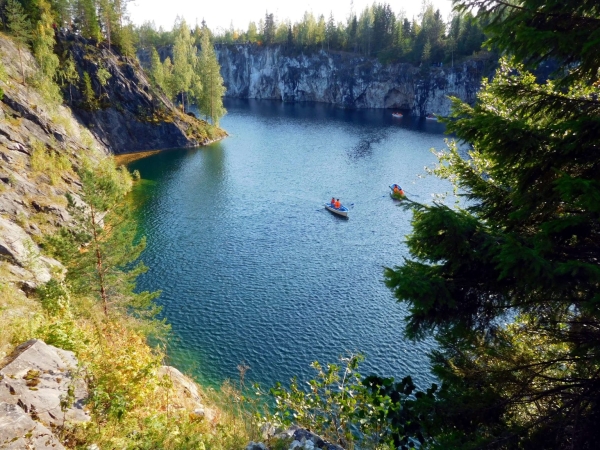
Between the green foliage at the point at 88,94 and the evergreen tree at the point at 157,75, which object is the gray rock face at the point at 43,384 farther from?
the evergreen tree at the point at 157,75

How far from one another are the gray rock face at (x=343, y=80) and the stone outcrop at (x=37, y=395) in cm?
10919

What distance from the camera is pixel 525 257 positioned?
4.86 meters

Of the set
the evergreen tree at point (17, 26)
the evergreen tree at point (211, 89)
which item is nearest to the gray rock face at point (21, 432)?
the evergreen tree at point (17, 26)

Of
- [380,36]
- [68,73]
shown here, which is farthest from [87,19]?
[380,36]

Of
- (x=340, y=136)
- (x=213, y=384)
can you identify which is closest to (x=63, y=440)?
(x=213, y=384)

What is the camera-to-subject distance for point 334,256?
34719 mm

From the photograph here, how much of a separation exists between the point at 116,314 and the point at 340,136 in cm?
7297

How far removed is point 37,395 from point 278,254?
27282mm

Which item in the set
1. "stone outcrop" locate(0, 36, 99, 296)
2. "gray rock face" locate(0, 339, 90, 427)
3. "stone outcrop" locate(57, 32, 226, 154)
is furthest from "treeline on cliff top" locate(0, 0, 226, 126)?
"gray rock face" locate(0, 339, 90, 427)

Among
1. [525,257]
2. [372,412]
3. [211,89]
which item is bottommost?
[372,412]

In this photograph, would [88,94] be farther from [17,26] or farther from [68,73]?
[17,26]

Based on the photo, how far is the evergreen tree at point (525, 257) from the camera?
5.28 metres

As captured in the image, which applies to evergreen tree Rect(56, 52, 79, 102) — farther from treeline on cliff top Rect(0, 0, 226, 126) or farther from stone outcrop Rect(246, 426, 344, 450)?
stone outcrop Rect(246, 426, 344, 450)

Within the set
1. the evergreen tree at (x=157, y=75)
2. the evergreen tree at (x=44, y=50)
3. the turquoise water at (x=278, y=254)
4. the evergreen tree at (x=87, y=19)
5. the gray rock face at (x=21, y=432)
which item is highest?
the evergreen tree at (x=87, y=19)
